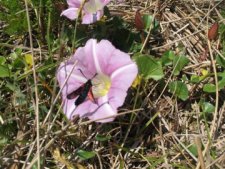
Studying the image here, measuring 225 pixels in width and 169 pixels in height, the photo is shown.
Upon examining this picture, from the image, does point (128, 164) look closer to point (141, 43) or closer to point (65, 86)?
point (65, 86)

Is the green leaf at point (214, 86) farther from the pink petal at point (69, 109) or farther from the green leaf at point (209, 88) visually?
the pink petal at point (69, 109)

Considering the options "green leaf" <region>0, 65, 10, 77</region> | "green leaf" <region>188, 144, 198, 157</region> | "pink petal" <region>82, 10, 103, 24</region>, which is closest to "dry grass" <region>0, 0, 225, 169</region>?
"green leaf" <region>188, 144, 198, 157</region>

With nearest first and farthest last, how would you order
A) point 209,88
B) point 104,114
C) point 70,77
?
point 104,114 → point 70,77 → point 209,88

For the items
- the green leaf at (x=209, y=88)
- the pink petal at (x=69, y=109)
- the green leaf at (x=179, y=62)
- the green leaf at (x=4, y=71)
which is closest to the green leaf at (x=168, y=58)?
the green leaf at (x=179, y=62)

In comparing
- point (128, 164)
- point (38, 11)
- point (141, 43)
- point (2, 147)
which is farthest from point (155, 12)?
point (2, 147)

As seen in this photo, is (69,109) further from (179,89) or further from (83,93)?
(179,89)

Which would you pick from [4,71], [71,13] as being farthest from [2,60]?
[71,13]
